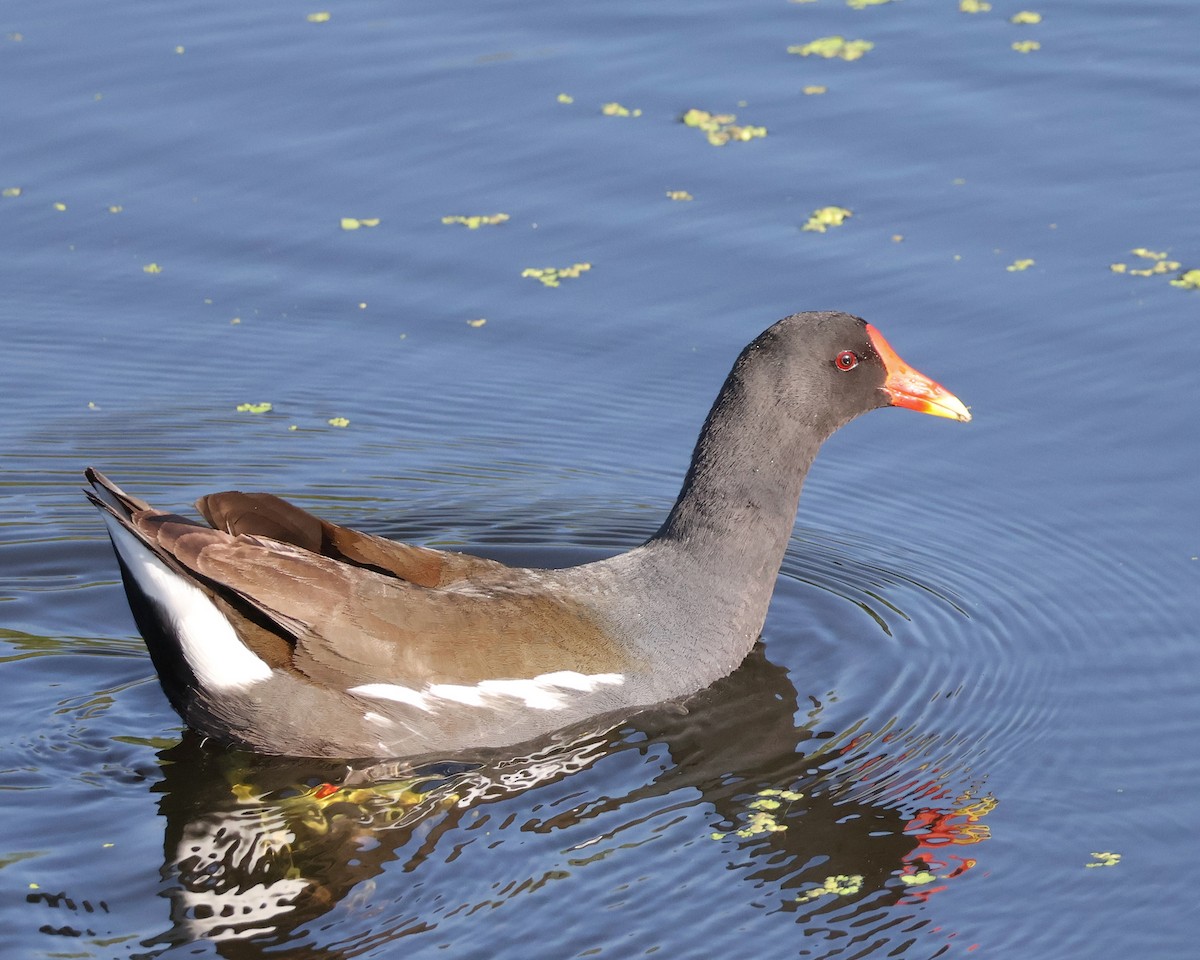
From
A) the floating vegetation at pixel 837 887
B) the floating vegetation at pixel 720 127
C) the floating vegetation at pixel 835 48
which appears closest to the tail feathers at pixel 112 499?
the floating vegetation at pixel 837 887

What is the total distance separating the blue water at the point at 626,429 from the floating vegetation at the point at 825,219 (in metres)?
0.08

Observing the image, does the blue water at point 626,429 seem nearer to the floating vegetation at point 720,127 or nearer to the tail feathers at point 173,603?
the floating vegetation at point 720,127

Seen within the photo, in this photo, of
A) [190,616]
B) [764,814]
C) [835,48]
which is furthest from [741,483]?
[835,48]

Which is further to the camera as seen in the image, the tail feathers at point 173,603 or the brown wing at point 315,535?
the brown wing at point 315,535

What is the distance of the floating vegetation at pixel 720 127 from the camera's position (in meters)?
10.3

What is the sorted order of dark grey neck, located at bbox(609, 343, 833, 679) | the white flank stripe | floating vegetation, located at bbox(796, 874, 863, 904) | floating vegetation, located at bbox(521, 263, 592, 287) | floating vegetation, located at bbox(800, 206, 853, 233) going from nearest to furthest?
floating vegetation, located at bbox(796, 874, 863, 904), the white flank stripe, dark grey neck, located at bbox(609, 343, 833, 679), floating vegetation, located at bbox(521, 263, 592, 287), floating vegetation, located at bbox(800, 206, 853, 233)

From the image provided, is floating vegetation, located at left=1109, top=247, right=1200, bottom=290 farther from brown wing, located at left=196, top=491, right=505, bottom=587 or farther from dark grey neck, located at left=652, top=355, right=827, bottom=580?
brown wing, located at left=196, top=491, right=505, bottom=587

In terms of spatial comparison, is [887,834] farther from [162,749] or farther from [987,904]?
[162,749]

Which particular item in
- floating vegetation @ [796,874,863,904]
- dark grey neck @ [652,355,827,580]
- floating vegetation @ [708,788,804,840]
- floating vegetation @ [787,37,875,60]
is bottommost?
floating vegetation @ [796,874,863,904]

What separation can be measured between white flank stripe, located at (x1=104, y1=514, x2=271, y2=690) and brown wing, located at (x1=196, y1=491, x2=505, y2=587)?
290 millimetres

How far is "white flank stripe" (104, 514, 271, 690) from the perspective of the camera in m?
5.98

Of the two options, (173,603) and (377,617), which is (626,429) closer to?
(377,617)

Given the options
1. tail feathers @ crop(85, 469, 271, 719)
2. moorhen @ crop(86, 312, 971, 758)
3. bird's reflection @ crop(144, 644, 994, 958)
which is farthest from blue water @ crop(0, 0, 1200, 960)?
tail feathers @ crop(85, 469, 271, 719)

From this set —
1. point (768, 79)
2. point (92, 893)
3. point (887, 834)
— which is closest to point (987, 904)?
point (887, 834)
